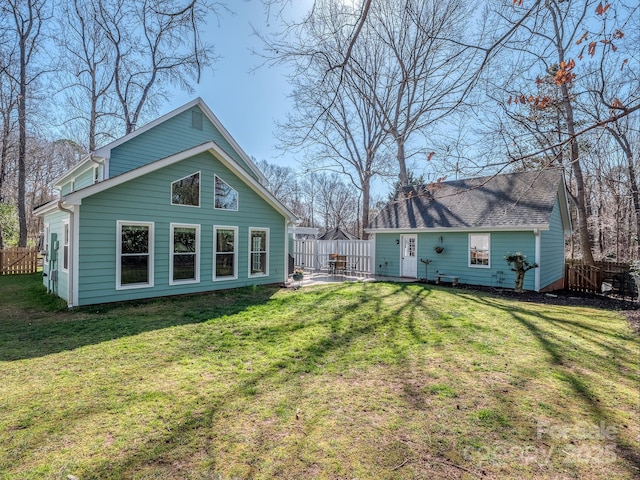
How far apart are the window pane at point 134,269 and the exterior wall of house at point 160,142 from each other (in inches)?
156

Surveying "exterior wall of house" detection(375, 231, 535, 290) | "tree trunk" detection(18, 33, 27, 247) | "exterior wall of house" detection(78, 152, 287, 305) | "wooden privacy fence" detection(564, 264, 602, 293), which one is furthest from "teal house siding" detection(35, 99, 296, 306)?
"wooden privacy fence" detection(564, 264, 602, 293)

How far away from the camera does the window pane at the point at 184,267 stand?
8.46m

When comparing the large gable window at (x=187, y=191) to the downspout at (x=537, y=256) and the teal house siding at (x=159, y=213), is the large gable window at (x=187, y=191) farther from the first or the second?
the downspout at (x=537, y=256)

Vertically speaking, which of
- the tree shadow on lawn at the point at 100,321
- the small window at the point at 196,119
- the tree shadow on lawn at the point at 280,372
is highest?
the small window at the point at 196,119

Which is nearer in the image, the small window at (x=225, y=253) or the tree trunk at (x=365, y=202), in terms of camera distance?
the small window at (x=225, y=253)

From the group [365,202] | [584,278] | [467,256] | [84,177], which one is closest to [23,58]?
[84,177]

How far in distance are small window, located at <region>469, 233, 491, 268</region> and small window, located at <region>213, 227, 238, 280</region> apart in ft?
30.0

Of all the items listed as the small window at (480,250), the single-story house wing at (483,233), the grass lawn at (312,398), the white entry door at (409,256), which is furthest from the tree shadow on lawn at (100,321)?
the small window at (480,250)

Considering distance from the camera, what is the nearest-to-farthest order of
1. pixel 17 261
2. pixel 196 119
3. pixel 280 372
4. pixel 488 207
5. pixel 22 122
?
1. pixel 280 372
2. pixel 196 119
3. pixel 488 207
4. pixel 17 261
5. pixel 22 122

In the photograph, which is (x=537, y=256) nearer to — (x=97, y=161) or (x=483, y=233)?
(x=483, y=233)

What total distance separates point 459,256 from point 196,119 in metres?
11.8

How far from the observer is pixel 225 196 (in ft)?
31.2

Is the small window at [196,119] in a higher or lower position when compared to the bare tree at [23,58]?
lower

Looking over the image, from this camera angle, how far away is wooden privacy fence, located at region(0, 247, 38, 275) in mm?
14500
